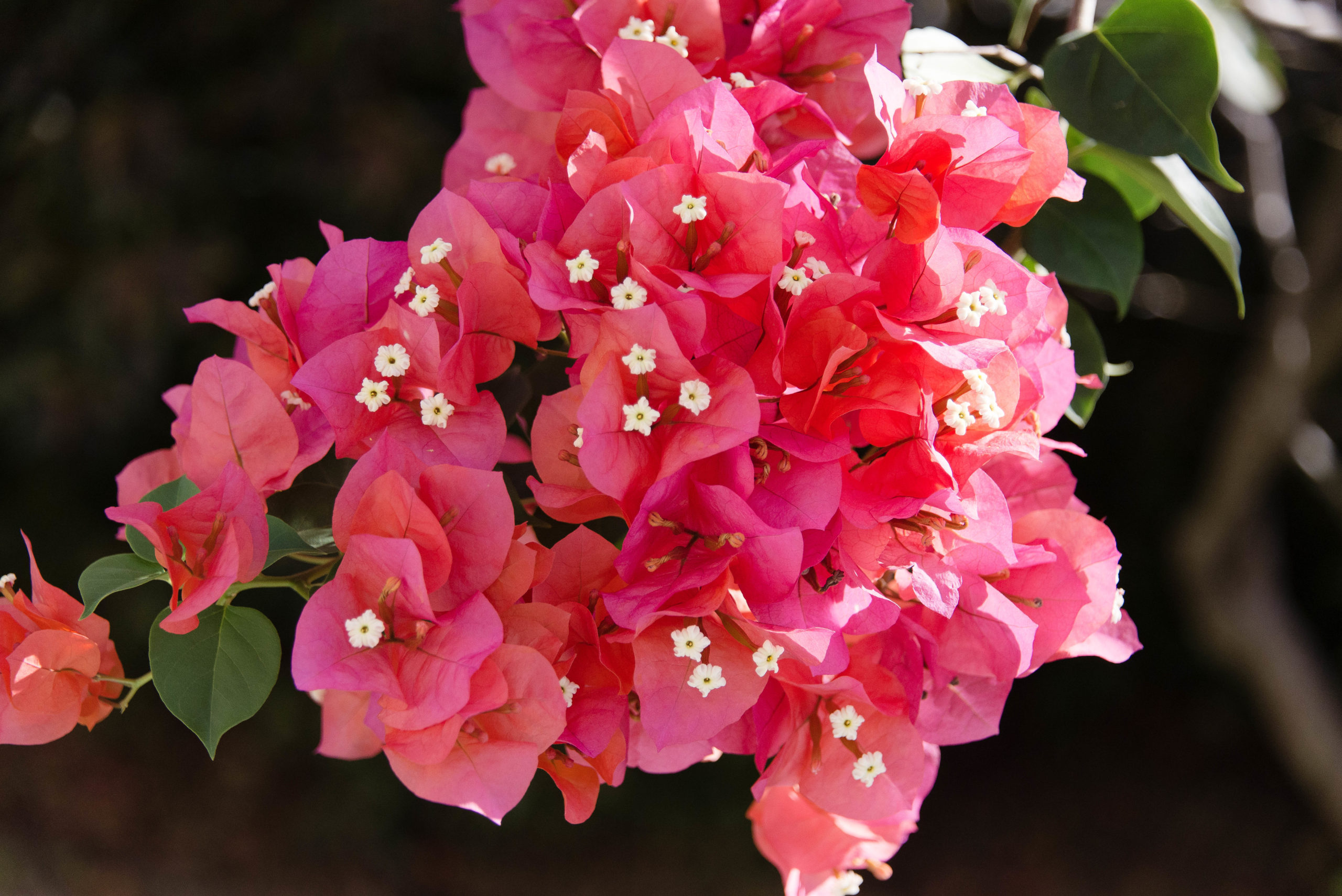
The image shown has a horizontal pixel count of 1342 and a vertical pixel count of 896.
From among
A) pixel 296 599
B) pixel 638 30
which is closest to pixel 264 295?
pixel 638 30

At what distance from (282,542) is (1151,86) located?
58 cm

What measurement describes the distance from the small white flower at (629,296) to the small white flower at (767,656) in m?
0.18

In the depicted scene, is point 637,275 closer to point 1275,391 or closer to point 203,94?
point 1275,391

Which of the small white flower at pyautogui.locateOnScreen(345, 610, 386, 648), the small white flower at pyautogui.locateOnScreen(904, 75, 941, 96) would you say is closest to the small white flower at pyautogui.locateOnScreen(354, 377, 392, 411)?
the small white flower at pyautogui.locateOnScreen(345, 610, 386, 648)

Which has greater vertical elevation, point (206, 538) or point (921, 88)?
point (921, 88)

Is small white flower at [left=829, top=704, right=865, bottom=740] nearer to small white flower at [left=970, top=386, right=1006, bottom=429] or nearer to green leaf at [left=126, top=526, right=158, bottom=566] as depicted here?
small white flower at [left=970, top=386, right=1006, bottom=429]

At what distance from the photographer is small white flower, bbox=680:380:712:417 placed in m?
0.44

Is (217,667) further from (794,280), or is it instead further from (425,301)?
(794,280)

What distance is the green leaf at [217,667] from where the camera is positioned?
499 mm

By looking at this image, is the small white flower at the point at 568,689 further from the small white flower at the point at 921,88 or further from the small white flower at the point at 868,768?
the small white flower at the point at 921,88

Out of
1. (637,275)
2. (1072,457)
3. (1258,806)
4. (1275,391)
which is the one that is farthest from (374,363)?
(1258,806)

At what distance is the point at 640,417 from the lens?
1.48 ft

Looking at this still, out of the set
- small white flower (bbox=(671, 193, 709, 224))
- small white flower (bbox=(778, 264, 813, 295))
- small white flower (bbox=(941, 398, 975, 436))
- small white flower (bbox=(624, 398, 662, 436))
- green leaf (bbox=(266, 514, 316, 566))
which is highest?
small white flower (bbox=(671, 193, 709, 224))

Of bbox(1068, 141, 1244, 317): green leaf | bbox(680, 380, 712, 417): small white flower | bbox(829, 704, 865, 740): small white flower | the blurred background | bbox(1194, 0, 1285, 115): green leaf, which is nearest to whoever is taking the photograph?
bbox(680, 380, 712, 417): small white flower
